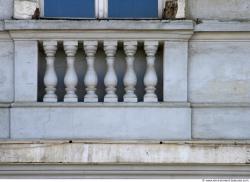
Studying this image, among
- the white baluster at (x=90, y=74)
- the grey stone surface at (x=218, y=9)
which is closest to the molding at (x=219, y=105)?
the grey stone surface at (x=218, y=9)

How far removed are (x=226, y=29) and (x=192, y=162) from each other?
1.17 m

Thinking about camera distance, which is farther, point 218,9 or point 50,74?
point 218,9

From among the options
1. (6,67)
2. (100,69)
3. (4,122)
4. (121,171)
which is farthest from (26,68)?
(121,171)

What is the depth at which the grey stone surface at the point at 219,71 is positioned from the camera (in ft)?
21.0

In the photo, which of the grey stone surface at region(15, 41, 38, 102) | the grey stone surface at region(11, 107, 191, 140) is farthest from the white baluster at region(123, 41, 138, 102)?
the grey stone surface at region(15, 41, 38, 102)

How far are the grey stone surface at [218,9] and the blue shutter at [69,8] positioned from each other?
34.5 inches

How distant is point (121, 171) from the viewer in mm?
6250

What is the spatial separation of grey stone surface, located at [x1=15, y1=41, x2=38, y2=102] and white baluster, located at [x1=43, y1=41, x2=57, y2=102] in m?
0.09

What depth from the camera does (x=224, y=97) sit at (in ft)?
21.0

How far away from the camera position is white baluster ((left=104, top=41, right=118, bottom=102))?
6320 mm

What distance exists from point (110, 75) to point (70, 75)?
0.34 m

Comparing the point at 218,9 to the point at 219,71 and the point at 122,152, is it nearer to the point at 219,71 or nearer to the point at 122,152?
the point at 219,71

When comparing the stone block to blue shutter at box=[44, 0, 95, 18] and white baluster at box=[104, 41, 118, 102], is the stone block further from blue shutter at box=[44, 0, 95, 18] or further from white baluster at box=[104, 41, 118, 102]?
white baluster at box=[104, 41, 118, 102]

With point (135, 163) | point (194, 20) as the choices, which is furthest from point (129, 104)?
point (194, 20)
